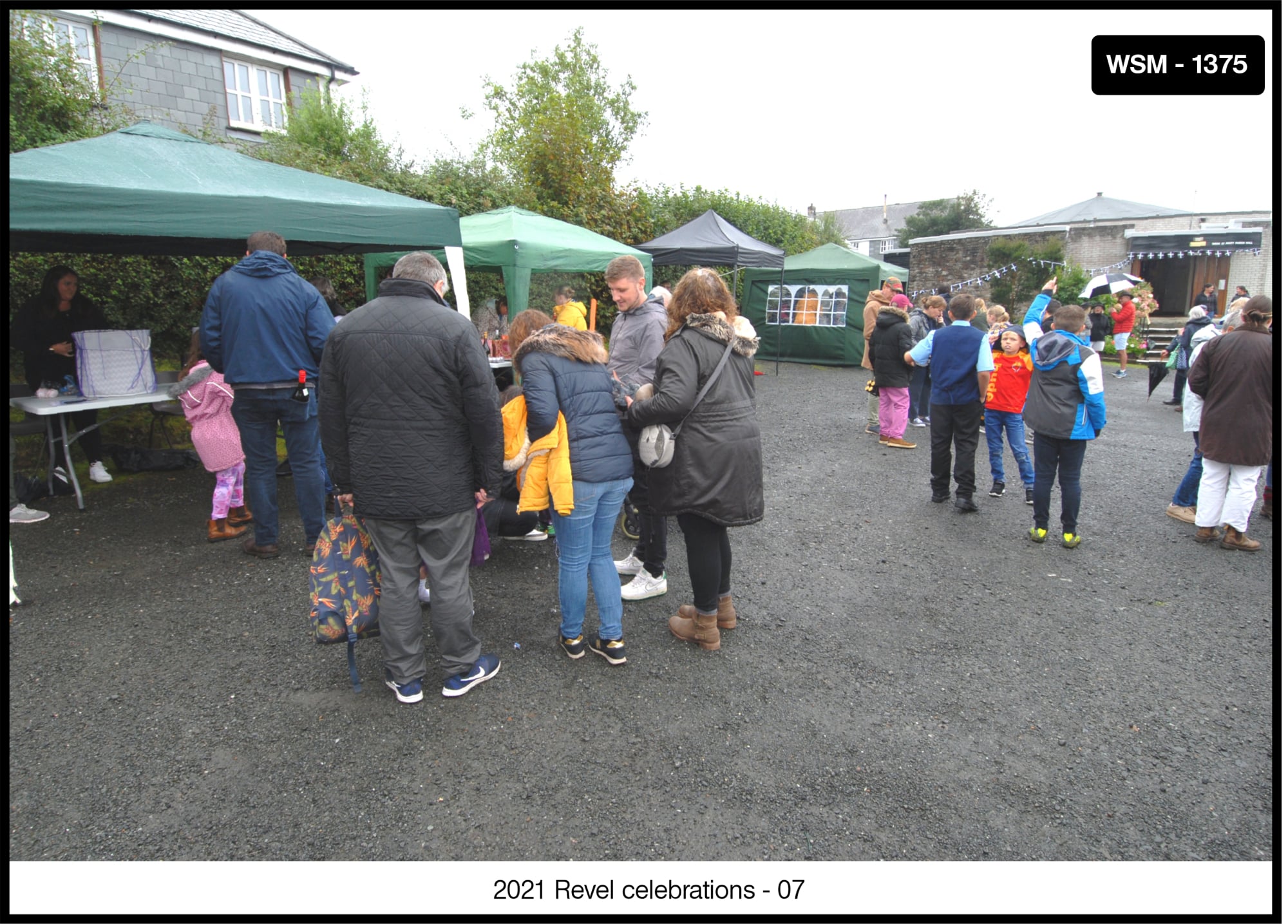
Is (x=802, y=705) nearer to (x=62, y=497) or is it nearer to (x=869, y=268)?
(x=62, y=497)

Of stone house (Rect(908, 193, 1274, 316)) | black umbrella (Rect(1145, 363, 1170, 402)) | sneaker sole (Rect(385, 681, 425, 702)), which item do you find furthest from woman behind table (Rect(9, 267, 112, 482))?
stone house (Rect(908, 193, 1274, 316))

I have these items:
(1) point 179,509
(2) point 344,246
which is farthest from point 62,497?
(2) point 344,246

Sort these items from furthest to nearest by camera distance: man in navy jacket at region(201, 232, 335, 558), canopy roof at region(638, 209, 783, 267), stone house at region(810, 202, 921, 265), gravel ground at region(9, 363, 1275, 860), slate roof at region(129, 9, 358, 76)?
stone house at region(810, 202, 921, 265)
slate roof at region(129, 9, 358, 76)
canopy roof at region(638, 209, 783, 267)
man in navy jacket at region(201, 232, 335, 558)
gravel ground at region(9, 363, 1275, 860)

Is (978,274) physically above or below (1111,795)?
above

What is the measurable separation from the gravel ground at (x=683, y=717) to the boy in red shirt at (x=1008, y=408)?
1341 millimetres

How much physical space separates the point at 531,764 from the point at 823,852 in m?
1.09

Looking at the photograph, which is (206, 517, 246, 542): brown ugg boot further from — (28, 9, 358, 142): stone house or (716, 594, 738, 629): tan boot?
(28, 9, 358, 142): stone house

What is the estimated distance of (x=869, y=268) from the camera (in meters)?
14.6

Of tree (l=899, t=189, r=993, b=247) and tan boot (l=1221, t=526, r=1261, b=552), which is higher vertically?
tree (l=899, t=189, r=993, b=247)

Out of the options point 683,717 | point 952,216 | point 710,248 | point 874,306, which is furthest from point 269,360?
point 952,216

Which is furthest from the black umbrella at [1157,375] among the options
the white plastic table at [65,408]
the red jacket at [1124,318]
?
the white plastic table at [65,408]

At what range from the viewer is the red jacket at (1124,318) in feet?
49.0

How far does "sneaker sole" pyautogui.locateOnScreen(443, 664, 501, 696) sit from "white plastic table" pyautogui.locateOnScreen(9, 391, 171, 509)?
162 inches

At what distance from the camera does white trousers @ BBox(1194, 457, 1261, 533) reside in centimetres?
500
